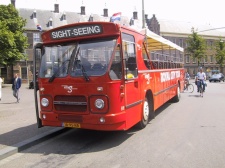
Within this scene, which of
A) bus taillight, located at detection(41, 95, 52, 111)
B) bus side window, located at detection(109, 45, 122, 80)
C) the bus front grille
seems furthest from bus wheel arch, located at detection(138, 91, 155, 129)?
bus taillight, located at detection(41, 95, 52, 111)

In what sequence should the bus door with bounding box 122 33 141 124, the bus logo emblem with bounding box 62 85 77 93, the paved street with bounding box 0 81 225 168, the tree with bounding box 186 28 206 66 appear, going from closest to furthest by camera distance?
the paved street with bounding box 0 81 225 168
the bus logo emblem with bounding box 62 85 77 93
the bus door with bounding box 122 33 141 124
the tree with bounding box 186 28 206 66

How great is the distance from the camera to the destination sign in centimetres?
672

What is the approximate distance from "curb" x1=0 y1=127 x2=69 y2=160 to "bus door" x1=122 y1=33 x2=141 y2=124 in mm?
2258

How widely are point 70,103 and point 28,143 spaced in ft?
4.56

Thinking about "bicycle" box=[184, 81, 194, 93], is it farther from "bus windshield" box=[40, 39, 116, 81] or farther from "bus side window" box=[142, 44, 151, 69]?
"bus windshield" box=[40, 39, 116, 81]

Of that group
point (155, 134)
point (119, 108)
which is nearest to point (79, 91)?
point (119, 108)

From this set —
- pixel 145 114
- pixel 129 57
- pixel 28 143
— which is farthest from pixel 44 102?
pixel 145 114

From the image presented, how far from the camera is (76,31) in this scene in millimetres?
6938

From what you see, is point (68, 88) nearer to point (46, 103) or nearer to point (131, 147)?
point (46, 103)

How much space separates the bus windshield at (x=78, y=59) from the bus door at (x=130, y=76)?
1.67 ft

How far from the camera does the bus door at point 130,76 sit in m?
6.86

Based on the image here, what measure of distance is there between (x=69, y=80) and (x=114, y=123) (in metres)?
1.44

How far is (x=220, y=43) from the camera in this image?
67938mm

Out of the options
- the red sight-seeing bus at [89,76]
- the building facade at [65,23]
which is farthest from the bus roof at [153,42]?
the building facade at [65,23]
